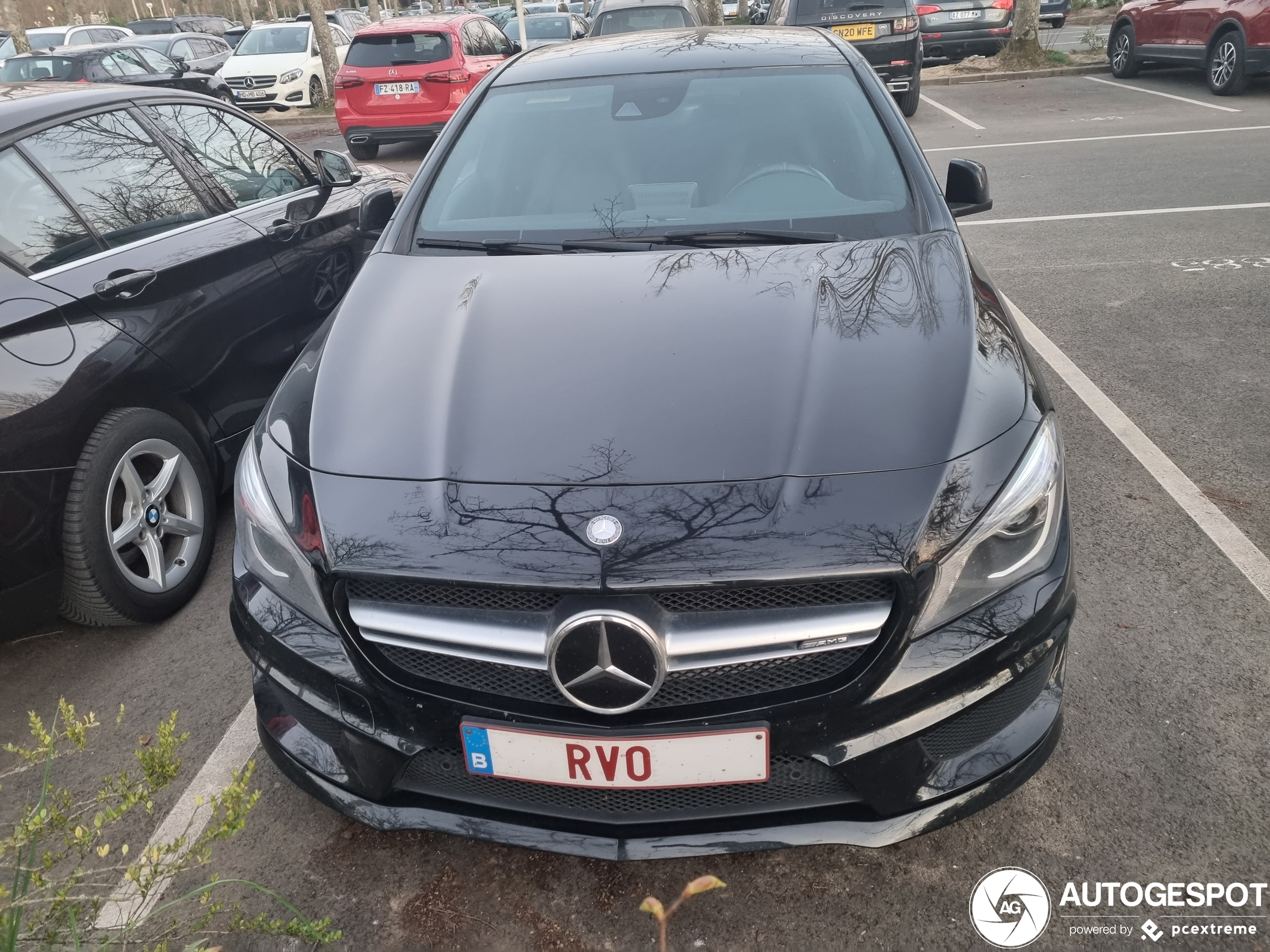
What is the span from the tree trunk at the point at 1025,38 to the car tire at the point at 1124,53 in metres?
1.14

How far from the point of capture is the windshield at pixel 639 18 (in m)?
13.4

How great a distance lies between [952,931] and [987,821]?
0.32m

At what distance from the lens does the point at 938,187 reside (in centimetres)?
294

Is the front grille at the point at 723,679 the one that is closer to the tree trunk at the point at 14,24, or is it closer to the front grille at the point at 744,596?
the front grille at the point at 744,596

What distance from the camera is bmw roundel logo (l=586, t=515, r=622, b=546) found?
1.80 metres

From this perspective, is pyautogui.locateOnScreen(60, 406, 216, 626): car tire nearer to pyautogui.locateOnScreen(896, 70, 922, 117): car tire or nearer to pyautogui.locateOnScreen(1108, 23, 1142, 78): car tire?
pyautogui.locateOnScreen(896, 70, 922, 117): car tire

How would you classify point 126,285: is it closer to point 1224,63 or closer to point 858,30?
point 858,30

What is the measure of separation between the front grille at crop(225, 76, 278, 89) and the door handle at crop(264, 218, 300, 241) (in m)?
15.7

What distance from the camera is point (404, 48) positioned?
456 inches

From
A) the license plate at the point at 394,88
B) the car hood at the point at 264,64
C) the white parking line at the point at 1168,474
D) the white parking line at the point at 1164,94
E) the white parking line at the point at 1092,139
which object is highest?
the license plate at the point at 394,88

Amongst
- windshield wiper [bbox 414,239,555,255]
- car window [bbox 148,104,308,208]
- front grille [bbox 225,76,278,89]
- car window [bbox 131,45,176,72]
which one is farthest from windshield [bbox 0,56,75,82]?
windshield wiper [bbox 414,239,555,255]

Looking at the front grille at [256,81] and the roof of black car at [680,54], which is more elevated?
the roof of black car at [680,54]

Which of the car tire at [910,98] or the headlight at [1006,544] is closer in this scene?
the headlight at [1006,544]

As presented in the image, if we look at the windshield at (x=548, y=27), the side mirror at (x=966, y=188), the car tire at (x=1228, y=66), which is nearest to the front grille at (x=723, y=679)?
the side mirror at (x=966, y=188)
